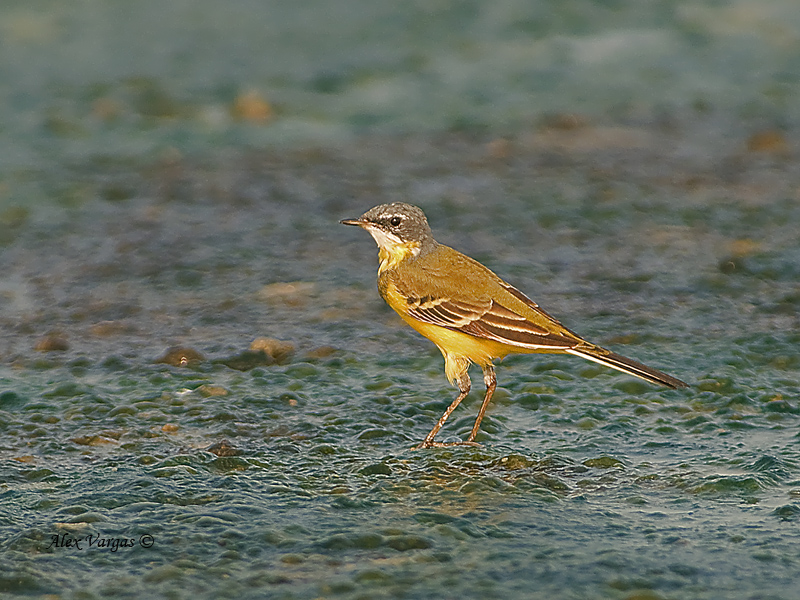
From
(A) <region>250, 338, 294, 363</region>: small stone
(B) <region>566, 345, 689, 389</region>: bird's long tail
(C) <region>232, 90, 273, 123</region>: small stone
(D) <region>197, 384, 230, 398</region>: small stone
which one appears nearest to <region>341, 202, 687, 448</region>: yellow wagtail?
(B) <region>566, 345, 689, 389</region>: bird's long tail

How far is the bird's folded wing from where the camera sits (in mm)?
6188

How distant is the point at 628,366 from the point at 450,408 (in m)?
1.09

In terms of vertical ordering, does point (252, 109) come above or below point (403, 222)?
above

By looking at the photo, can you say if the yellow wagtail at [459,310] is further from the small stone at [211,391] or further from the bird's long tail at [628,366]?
the small stone at [211,391]

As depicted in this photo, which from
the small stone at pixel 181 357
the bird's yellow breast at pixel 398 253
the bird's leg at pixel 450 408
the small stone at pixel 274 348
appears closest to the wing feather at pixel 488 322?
the bird's leg at pixel 450 408

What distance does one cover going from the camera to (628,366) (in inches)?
234

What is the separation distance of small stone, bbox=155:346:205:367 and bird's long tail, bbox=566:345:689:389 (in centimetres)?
261

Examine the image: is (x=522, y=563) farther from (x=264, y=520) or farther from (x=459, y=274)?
(x=459, y=274)

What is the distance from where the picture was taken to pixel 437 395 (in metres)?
6.96

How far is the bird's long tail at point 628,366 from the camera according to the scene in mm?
5906

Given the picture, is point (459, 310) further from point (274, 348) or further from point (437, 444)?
point (274, 348)

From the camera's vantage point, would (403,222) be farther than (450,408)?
Yes

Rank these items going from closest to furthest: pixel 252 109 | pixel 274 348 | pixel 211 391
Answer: pixel 211 391 < pixel 274 348 < pixel 252 109

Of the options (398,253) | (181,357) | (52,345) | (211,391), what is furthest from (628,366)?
(52,345)
